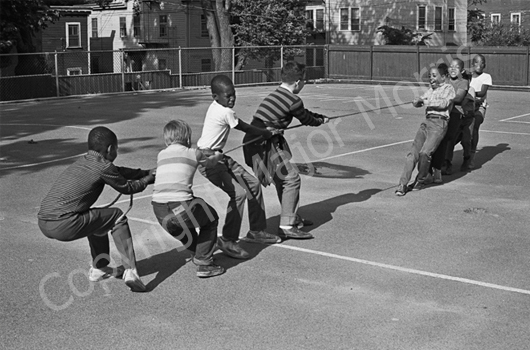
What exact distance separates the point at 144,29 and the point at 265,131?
173 feet

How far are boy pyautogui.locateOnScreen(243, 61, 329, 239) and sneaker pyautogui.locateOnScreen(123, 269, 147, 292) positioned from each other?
2.32m

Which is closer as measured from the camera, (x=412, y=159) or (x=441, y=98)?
(x=412, y=159)

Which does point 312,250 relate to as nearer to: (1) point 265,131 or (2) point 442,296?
(1) point 265,131

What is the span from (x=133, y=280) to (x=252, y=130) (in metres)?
2.21

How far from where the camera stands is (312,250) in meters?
8.66

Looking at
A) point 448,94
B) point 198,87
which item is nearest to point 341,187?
point 448,94

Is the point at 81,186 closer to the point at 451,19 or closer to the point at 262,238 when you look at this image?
the point at 262,238

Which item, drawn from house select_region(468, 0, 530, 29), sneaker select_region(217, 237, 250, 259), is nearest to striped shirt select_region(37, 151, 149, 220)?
sneaker select_region(217, 237, 250, 259)

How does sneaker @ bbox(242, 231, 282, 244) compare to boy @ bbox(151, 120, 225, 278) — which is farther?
sneaker @ bbox(242, 231, 282, 244)

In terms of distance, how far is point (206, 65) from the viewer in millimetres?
56719

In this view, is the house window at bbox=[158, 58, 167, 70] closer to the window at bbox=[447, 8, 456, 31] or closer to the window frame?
the window frame

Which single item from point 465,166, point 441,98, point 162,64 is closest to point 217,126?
point 441,98

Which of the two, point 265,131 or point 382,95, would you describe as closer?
point 265,131

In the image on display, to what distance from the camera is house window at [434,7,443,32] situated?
5919 centimetres
